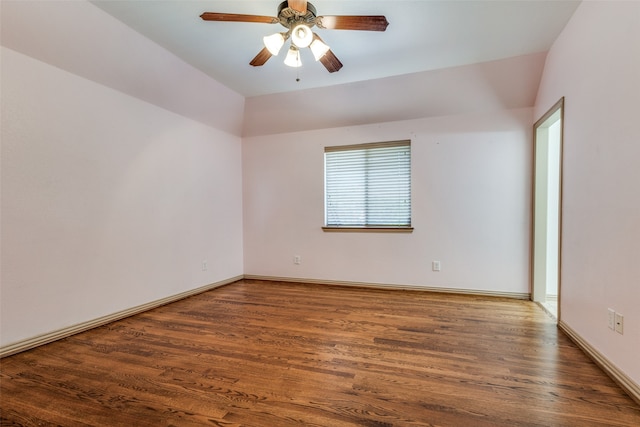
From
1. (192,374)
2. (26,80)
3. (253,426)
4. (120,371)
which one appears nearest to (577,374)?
(253,426)

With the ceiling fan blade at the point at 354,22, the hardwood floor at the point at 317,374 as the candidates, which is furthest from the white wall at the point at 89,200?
the ceiling fan blade at the point at 354,22

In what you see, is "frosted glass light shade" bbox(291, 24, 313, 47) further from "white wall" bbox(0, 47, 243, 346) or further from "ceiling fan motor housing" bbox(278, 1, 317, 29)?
"white wall" bbox(0, 47, 243, 346)

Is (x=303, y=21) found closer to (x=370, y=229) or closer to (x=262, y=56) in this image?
(x=262, y=56)

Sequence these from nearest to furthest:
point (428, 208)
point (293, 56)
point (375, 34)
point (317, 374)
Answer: point (317, 374)
point (293, 56)
point (375, 34)
point (428, 208)

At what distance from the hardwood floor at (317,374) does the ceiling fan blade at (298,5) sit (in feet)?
7.56

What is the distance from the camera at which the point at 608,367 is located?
1.77 m

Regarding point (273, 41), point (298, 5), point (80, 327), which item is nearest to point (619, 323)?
point (298, 5)

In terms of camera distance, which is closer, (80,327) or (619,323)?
(619,323)

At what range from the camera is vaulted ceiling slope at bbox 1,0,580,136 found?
2160mm

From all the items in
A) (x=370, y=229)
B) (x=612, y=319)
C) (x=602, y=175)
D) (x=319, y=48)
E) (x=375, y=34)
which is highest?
(x=375, y=34)

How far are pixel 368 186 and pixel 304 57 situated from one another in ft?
6.04

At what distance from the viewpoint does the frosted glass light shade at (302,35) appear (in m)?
1.99

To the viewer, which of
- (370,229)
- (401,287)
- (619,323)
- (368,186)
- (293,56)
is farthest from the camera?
(368,186)

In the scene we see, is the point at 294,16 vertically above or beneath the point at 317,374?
above
